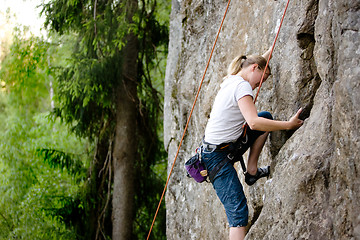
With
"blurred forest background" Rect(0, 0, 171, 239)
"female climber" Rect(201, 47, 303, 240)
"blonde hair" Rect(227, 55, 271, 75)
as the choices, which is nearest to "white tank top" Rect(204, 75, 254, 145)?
"female climber" Rect(201, 47, 303, 240)

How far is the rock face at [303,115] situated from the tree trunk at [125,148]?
11.6 feet

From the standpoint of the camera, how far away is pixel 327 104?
356cm

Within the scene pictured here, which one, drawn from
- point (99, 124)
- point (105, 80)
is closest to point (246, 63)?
point (105, 80)

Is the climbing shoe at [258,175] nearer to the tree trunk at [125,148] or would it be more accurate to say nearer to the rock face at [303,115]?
the rock face at [303,115]

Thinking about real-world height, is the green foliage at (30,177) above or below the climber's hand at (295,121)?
below

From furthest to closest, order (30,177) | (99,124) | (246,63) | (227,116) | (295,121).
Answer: (30,177)
(99,124)
(246,63)
(227,116)
(295,121)

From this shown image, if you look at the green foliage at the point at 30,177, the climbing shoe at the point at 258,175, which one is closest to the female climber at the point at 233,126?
the climbing shoe at the point at 258,175

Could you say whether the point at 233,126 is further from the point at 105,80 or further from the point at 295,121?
the point at 105,80

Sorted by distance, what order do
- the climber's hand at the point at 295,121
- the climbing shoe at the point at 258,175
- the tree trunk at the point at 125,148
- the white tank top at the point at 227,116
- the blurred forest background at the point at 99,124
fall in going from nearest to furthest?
the climber's hand at the point at 295,121 < the white tank top at the point at 227,116 < the climbing shoe at the point at 258,175 < the blurred forest background at the point at 99,124 < the tree trunk at the point at 125,148

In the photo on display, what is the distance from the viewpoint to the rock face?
3.22 m

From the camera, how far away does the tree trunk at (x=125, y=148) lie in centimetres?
1043

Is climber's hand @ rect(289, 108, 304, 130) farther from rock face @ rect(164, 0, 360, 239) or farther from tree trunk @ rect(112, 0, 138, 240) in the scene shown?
tree trunk @ rect(112, 0, 138, 240)

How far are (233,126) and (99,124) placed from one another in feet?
22.9

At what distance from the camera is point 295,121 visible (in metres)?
4.01
